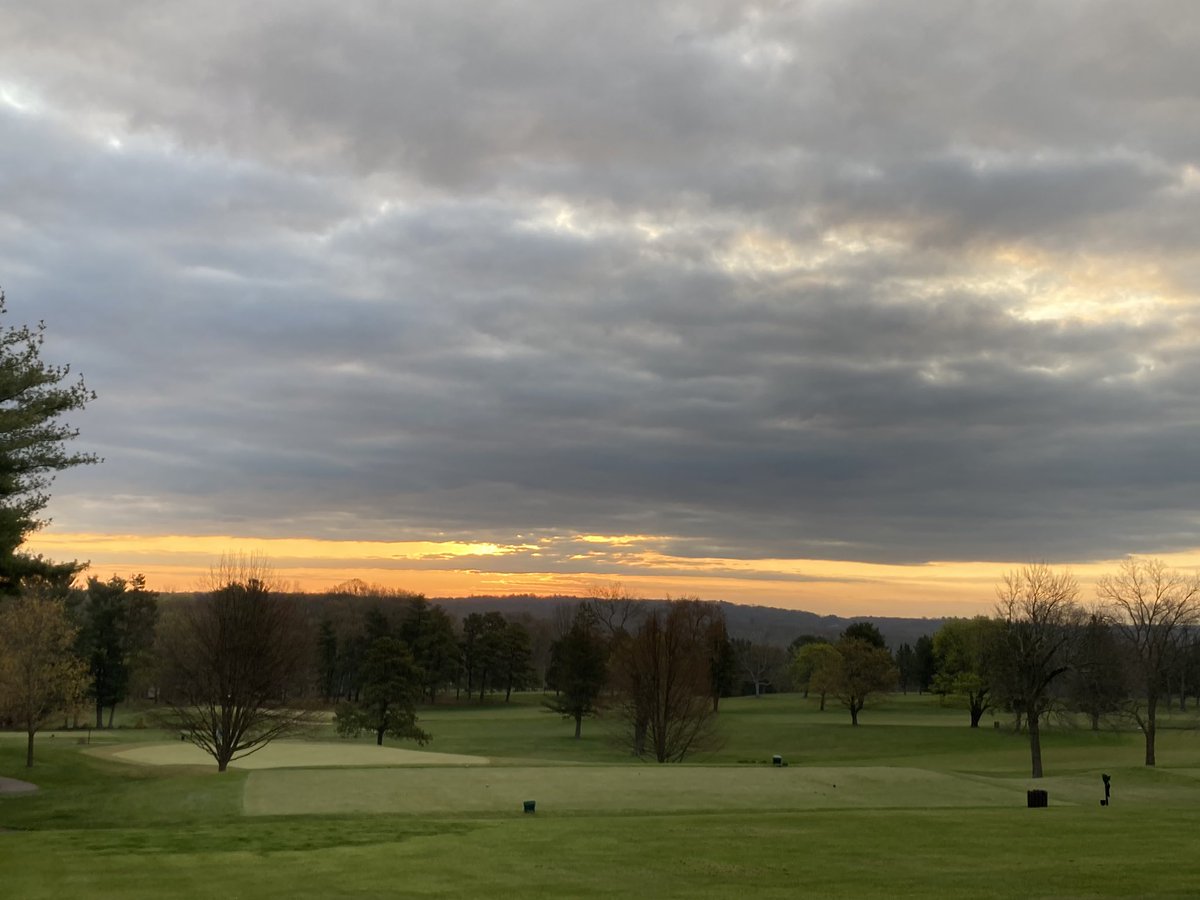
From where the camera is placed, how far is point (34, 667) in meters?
51.1

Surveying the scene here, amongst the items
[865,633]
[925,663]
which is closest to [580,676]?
[865,633]

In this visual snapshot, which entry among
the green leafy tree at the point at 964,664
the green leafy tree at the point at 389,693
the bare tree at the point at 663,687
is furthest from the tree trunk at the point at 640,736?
the green leafy tree at the point at 964,664

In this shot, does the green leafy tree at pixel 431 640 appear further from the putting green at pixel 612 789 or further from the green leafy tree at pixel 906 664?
the green leafy tree at pixel 906 664

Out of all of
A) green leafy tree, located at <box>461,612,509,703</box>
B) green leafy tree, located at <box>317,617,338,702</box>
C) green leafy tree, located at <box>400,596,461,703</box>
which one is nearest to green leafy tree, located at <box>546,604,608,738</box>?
green leafy tree, located at <box>400,596,461,703</box>

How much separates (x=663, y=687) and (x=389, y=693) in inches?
736

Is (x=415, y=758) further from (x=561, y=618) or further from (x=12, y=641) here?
(x=561, y=618)

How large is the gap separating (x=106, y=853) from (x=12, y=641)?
41.1 meters

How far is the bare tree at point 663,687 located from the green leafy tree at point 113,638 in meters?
51.5

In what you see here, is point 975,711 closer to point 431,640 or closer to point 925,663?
point 925,663

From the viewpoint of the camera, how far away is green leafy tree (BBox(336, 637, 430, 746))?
66438 mm

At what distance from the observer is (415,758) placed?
168ft

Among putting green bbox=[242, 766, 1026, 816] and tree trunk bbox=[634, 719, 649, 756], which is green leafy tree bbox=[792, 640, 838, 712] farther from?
putting green bbox=[242, 766, 1026, 816]

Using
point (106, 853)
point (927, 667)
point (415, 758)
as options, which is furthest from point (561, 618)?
point (106, 853)

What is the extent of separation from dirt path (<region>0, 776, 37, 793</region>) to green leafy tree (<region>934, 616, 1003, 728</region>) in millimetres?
60093
